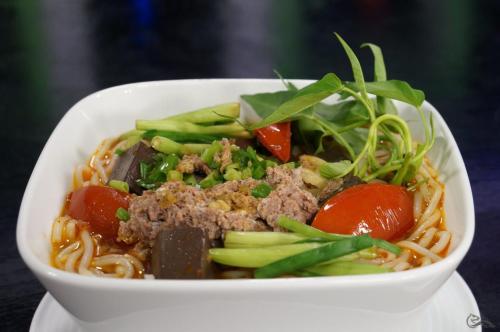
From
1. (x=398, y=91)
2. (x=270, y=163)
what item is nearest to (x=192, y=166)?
(x=270, y=163)

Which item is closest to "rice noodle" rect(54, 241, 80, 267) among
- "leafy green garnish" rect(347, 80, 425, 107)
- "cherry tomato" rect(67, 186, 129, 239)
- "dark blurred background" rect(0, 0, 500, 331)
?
"cherry tomato" rect(67, 186, 129, 239)

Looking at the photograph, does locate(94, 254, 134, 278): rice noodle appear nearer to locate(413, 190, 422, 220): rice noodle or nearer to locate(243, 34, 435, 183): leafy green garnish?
locate(243, 34, 435, 183): leafy green garnish

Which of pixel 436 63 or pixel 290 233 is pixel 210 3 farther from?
pixel 290 233

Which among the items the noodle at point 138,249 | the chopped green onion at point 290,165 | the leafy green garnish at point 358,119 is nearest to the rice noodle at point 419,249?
the noodle at point 138,249

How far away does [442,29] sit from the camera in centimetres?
605

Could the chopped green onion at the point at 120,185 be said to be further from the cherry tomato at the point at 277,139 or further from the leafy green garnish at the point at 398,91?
the leafy green garnish at the point at 398,91

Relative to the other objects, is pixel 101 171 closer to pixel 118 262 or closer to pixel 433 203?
pixel 118 262

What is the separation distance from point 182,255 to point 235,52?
3.48 meters

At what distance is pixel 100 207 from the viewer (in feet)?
9.21

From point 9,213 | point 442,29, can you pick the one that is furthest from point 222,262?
point 442,29

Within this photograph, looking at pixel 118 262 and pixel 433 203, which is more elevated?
pixel 433 203

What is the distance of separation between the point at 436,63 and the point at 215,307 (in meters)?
3.72

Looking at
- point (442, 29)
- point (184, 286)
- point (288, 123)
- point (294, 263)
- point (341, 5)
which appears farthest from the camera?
point (341, 5)

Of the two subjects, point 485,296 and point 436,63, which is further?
point 436,63
